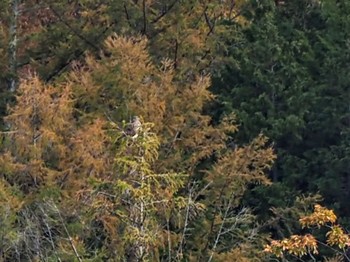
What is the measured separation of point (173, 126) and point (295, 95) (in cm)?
275

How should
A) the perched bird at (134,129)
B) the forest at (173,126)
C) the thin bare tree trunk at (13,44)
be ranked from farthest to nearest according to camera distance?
the thin bare tree trunk at (13,44) < the forest at (173,126) < the perched bird at (134,129)

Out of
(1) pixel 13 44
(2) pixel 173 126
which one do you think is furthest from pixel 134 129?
(1) pixel 13 44

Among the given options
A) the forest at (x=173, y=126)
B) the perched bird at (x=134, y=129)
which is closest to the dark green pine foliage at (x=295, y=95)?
the forest at (x=173, y=126)

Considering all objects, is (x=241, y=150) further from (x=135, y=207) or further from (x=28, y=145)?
(x=135, y=207)

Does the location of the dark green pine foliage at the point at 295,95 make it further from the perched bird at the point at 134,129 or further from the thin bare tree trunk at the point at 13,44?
the perched bird at the point at 134,129

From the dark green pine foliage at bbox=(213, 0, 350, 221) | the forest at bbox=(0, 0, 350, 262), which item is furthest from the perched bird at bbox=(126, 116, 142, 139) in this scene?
the dark green pine foliage at bbox=(213, 0, 350, 221)

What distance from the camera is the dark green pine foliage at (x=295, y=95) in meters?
16.1

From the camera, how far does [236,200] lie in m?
15.2

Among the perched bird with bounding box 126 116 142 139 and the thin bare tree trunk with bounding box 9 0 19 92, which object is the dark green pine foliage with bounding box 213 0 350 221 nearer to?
the thin bare tree trunk with bounding box 9 0 19 92

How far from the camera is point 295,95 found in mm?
16609

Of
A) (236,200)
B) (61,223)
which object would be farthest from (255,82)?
(61,223)

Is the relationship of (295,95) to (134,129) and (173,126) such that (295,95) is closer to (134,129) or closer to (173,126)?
(173,126)

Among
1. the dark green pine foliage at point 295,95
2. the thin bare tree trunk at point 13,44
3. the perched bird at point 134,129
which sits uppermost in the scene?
the thin bare tree trunk at point 13,44

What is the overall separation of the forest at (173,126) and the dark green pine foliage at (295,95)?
27 millimetres
